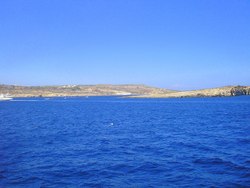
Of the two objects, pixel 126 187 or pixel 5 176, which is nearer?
pixel 126 187

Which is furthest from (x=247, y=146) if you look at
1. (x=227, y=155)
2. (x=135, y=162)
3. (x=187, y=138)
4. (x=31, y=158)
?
(x=31, y=158)

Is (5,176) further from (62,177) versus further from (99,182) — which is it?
(99,182)

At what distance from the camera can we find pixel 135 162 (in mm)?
28297

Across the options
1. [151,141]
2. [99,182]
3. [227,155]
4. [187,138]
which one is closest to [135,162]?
[99,182]

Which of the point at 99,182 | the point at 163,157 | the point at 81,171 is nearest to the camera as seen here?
the point at 99,182

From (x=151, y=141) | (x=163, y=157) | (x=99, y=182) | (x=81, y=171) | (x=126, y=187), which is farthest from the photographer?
(x=151, y=141)

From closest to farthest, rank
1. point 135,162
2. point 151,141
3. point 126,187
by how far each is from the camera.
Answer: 1. point 126,187
2. point 135,162
3. point 151,141

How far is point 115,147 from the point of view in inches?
1420

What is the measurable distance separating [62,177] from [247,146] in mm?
20848

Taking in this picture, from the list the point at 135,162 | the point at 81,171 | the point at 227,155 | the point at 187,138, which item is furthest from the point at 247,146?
the point at 81,171

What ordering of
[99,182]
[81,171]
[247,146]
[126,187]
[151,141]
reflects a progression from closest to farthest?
[126,187]
[99,182]
[81,171]
[247,146]
[151,141]

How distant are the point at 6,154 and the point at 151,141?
17.0 m

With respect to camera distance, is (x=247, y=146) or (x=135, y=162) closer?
(x=135, y=162)

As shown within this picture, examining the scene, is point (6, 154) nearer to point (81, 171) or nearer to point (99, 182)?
point (81, 171)
